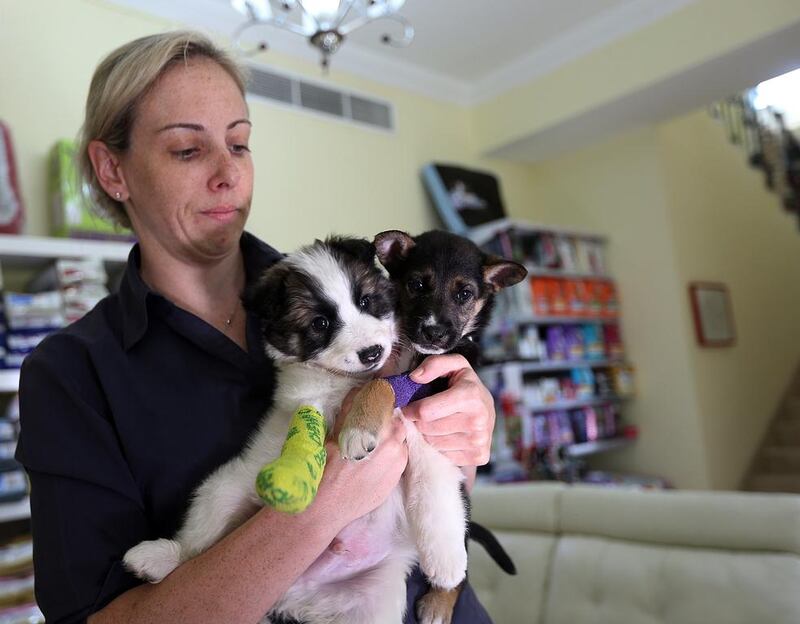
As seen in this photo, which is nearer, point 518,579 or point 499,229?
point 518,579

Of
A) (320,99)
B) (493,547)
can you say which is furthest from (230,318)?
(320,99)

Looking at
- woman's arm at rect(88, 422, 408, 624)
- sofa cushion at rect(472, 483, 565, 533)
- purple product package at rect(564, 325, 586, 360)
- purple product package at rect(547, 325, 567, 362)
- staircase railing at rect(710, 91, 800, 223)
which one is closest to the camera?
woman's arm at rect(88, 422, 408, 624)

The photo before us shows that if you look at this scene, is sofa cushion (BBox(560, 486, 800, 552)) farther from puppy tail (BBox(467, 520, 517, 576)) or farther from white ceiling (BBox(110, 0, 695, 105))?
white ceiling (BBox(110, 0, 695, 105))

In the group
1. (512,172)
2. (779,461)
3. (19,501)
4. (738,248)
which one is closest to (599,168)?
(512,172)

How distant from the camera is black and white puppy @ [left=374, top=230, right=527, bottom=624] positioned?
1196 mm

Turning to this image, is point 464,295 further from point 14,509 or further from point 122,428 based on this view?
point 14,509

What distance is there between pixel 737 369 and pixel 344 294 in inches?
205

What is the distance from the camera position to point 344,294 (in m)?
1.21

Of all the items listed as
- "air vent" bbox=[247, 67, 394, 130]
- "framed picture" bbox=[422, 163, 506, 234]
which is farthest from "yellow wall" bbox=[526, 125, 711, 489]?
"air vent" bbox=[247, 67, 394, 130]

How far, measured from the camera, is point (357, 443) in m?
1.02

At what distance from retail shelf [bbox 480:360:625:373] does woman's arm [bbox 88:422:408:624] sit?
3349 mm

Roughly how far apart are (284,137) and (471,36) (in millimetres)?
1460

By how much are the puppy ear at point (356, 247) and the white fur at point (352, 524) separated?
90mm

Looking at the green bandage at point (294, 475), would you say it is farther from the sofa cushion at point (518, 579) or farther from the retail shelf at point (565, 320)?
the retail shelf at point (565, 320)
